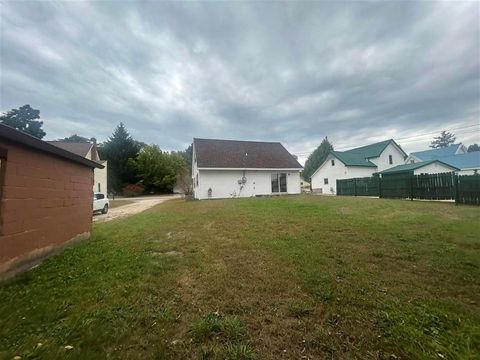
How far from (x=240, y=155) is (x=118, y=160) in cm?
2604

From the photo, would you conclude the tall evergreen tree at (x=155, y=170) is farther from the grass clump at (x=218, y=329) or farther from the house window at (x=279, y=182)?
the grass clump at (x=218, y=329)

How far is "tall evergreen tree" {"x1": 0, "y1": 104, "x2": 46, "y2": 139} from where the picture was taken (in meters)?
38.1

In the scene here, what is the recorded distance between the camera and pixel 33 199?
4.46 meters

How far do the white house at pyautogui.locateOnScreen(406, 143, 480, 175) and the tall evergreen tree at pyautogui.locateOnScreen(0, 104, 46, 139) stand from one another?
59591 mm

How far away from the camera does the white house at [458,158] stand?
1001 inches

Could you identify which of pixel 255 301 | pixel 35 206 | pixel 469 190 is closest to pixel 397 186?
pixel 469 190

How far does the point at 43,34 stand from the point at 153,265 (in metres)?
9.00

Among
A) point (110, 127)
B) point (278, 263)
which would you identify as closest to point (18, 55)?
point (278, 263)

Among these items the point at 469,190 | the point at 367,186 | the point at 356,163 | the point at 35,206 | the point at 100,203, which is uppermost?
the point at 356,163

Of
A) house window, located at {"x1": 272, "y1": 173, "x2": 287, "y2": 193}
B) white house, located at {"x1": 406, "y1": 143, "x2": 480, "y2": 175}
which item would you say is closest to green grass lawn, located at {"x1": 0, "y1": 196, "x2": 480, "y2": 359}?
house window, located at {"x1": 272, "y1": 173, "x2": 287, "y2": 193}

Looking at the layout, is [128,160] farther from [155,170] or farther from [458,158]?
[458,158]

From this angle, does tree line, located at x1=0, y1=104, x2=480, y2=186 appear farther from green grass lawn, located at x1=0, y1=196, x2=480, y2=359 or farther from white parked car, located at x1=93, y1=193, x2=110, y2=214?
green grass lawn, located at x1=0, y1=196, x2=480, y2=359

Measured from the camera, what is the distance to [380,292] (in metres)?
3.06

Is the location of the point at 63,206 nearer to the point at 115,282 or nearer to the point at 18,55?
the point at 115,282
